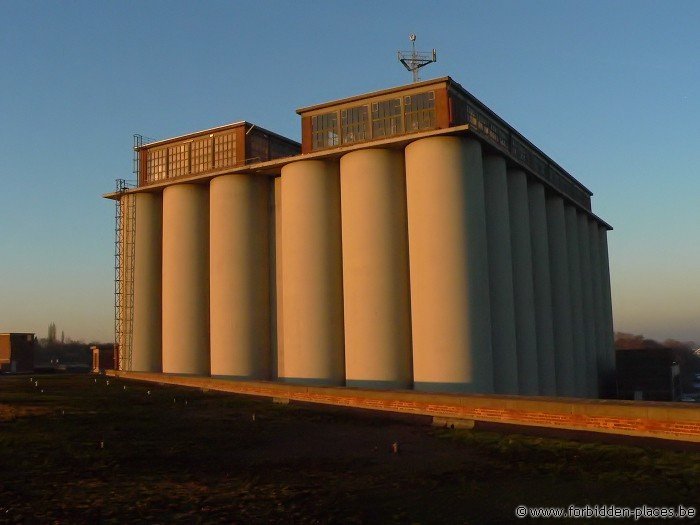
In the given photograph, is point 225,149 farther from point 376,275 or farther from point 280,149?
point 376,275

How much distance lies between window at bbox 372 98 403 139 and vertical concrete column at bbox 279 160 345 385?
12.2ft

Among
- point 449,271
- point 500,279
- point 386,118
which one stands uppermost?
point 386,118

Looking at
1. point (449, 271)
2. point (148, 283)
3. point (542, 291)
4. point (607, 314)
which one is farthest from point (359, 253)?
point (607, 314)

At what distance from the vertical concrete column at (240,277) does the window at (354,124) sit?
24.8 feet

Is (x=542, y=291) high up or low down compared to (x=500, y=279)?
down

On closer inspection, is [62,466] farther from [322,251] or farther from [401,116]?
[401,116]

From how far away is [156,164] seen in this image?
4838cm

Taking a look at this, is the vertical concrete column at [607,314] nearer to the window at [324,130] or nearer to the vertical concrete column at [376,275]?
the vertical concrete column at [376,275]

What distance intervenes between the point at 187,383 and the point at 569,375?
2938cm

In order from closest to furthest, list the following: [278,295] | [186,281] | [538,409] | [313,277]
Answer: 1. [538,409]
2. [313,277]
3. [278,295]
4. [186,281]

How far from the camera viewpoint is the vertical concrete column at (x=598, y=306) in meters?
57.9

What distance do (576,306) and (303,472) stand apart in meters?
42.9

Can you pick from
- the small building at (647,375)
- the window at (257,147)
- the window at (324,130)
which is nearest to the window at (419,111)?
the window at (324,130)

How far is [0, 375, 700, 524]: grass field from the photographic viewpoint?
10.4m
